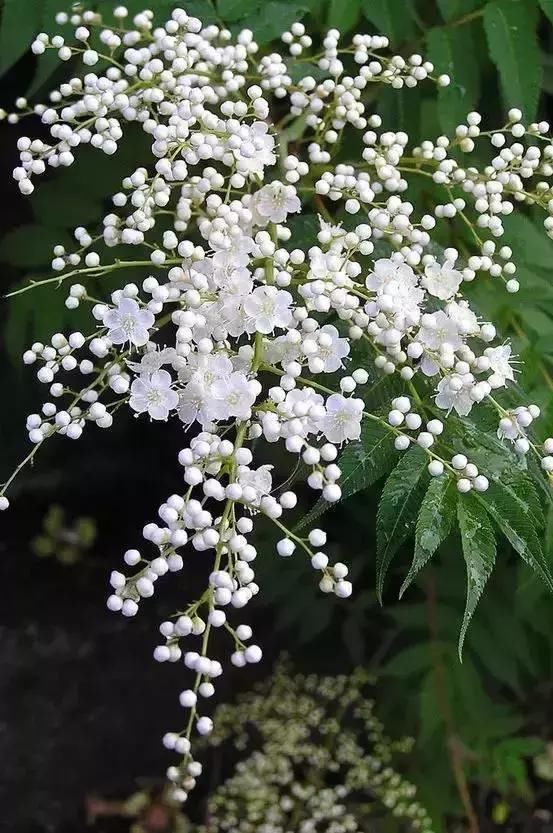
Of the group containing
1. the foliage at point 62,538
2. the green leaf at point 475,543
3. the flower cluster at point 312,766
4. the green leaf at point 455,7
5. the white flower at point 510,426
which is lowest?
the foliage at point 62,538

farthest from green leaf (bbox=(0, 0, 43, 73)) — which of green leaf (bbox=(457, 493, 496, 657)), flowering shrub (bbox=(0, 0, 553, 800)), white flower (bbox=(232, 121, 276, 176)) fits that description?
green leaf (bbox=(457, 493, 496, 657))

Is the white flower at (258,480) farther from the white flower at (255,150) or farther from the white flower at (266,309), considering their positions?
the white flower at (255,150)

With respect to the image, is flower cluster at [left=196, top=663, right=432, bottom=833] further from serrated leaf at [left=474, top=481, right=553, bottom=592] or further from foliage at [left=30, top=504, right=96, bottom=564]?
serrated leaf at [left=474, top=481, right=553, bottom=592]

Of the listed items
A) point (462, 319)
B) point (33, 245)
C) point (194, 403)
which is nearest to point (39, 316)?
point (33, 245)

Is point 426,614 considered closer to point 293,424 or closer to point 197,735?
point 197,735

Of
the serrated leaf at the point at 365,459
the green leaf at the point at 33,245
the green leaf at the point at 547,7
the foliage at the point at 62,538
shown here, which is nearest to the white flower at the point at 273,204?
the serrated leaf at the point at 365,459

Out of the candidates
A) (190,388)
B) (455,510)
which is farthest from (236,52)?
(455,510)

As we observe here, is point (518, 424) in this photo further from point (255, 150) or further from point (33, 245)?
point (33, 245)
